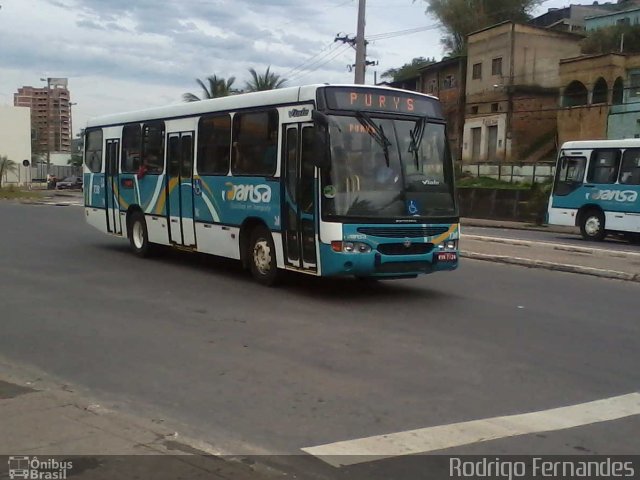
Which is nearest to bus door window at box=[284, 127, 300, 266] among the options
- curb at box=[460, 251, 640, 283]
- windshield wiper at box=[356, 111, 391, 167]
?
windshield wiper at box=[356, 111, 391, 167]

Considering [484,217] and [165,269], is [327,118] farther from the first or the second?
[484,217]

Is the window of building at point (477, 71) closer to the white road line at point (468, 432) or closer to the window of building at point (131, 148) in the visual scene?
the window of building at point (131, 148)

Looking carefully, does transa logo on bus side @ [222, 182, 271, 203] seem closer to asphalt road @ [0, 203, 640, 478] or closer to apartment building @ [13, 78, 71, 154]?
asphalt road @ [0, 203, 640, 478]

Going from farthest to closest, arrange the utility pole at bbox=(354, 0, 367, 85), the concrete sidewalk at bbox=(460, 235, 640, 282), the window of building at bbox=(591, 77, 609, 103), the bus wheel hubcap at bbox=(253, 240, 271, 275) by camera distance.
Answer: the window of building at bbox=(591, 77, 609, 103)
the utility pole at bbox=(354, 0, 367, 85)
the concrete sidewalk at bbox=(460, 235, 640, 282)
the bus wheel hubcap at bbox=(253, 240, 271, 275)

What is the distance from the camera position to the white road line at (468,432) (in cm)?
488

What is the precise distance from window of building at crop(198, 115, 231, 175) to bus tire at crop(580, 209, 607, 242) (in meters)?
15.2

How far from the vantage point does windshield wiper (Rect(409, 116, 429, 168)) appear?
1052cm

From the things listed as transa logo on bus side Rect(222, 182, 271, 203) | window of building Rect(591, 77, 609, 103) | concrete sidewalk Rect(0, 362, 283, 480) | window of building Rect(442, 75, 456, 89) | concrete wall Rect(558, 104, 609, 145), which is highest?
window of building Rect(442, 75, 456, 89)

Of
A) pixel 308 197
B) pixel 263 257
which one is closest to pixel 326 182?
pixel 308 197

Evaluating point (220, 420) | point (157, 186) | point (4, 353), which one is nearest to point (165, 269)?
point (157, 186)

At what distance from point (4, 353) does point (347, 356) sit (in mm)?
3615

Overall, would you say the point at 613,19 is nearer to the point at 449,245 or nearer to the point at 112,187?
the point at 112,187

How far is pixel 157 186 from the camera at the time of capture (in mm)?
14664

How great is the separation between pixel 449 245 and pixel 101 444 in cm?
698
